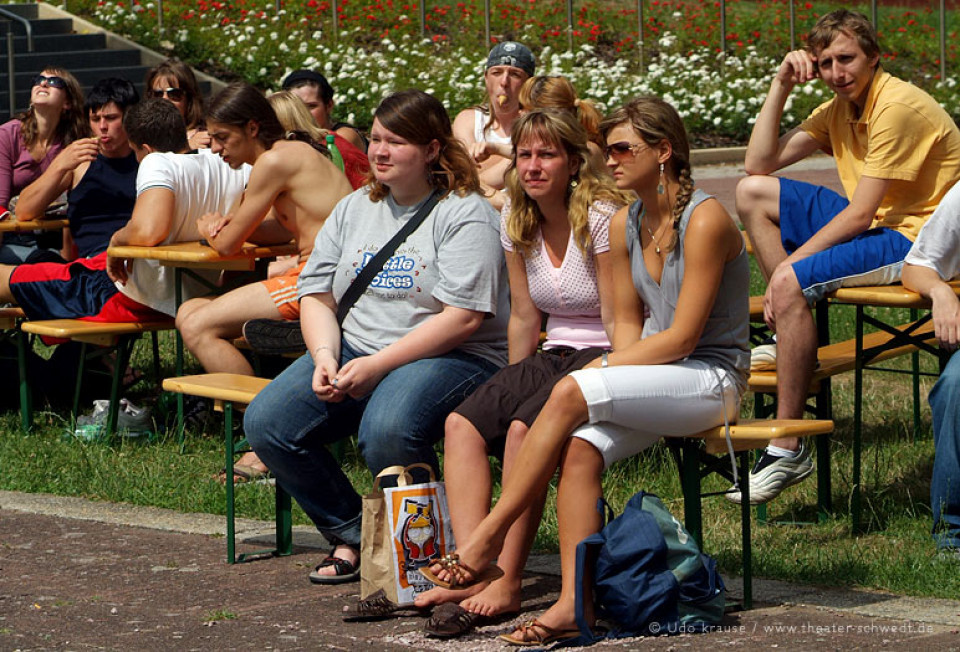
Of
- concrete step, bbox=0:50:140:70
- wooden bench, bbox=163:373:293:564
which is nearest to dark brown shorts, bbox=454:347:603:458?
wooden bench, bbox=163:373:293:564

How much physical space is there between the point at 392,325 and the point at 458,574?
1139mm

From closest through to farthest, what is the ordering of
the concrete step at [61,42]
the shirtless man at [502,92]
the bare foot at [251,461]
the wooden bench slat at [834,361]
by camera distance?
the wooden bench slat at [834,361] < the bare foot at [251,461] < the shirtless man at [502,92] < the concrete step at [61,42]

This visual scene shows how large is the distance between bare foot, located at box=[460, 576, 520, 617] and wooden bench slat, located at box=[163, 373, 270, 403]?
3.98 ft

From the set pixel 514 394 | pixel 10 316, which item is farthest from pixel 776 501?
pixel 10 316

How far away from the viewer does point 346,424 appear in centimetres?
514

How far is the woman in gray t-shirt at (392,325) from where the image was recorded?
4.99 metres

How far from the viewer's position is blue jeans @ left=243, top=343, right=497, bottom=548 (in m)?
4.79

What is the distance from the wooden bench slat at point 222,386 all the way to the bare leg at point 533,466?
126 centimetres

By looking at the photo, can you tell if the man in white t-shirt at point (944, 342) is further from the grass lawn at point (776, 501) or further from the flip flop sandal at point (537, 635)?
the flip flop sandal at point (537, 635)

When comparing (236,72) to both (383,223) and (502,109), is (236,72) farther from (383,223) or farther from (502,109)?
(383,223)

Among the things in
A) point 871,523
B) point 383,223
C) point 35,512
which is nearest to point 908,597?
point 871,523

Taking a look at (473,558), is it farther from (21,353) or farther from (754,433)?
(21,353)

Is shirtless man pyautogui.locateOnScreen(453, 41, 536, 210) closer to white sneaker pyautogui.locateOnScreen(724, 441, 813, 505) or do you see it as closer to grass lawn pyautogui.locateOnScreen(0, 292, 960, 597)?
grass lawn pyautogui.locateOnScreen(0, 292, 960, 597)

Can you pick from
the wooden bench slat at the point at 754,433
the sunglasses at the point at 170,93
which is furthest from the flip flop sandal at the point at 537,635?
the sunglasses at the point at 170,93
